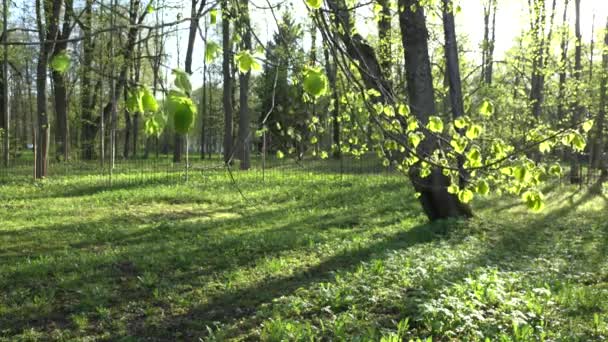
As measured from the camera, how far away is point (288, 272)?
644 centimetres

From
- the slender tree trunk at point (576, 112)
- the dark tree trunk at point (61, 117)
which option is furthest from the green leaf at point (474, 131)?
the dark tree trunk at point (61, 117)

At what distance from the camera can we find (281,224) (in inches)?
383

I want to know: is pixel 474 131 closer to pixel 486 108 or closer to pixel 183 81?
pixel 486 108

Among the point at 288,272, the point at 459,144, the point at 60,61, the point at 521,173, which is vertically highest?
the point at 60,61

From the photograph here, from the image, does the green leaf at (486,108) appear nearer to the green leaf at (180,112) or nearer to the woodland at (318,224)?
the woodland at (318,224)

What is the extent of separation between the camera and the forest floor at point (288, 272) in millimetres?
4574

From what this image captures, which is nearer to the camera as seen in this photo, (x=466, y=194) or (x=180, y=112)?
(x=180, y=112)

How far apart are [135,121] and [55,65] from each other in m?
39.8

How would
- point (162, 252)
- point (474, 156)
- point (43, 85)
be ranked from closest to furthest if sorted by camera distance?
point (474, 156), point (162, 252), point (43, 85)

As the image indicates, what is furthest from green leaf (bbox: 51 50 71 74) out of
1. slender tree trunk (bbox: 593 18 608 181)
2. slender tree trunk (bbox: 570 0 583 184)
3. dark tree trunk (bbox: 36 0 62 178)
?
slender tree trunk (bbox: 570 0 583 184)

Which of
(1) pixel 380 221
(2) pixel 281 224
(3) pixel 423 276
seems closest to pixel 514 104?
(1) pixel 380 221

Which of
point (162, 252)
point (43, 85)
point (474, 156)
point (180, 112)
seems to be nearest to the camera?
point (180, 112)

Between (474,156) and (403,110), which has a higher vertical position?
(403,110)

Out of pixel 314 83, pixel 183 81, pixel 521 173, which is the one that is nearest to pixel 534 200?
pixel 521 173
